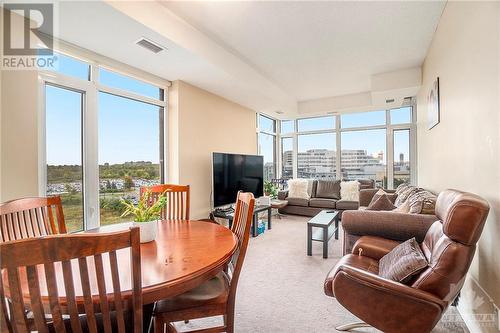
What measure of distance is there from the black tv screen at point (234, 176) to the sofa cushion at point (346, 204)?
183cm

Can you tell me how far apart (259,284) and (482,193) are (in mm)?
2037

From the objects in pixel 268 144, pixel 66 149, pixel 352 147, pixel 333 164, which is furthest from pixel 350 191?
pixel 66 149

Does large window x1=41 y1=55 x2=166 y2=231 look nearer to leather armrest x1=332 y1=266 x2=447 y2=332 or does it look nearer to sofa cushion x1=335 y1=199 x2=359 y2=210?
leather armrest x1=332 y1=266 x2=447 y2=332

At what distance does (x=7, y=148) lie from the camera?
2.09 meters

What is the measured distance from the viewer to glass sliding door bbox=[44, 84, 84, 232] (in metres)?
2.53

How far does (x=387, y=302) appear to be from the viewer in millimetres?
1396

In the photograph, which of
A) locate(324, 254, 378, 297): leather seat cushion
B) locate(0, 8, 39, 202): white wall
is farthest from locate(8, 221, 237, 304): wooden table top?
locate(0, 8, 39, 202): white wall

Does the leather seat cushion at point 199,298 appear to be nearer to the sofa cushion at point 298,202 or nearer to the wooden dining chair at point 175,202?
the wooden dining chair at point 175,202

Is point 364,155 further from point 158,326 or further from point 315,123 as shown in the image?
point 158,326

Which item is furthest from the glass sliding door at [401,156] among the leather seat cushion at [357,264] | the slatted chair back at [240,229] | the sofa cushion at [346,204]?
the slatted chair back at [240,229]

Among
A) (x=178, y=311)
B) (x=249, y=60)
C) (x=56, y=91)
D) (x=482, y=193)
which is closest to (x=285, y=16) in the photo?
(x=249, y=60)

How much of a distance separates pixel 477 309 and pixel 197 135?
384 cm

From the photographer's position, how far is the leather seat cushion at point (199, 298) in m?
1.32

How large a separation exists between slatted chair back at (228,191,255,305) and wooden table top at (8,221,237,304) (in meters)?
0.07
